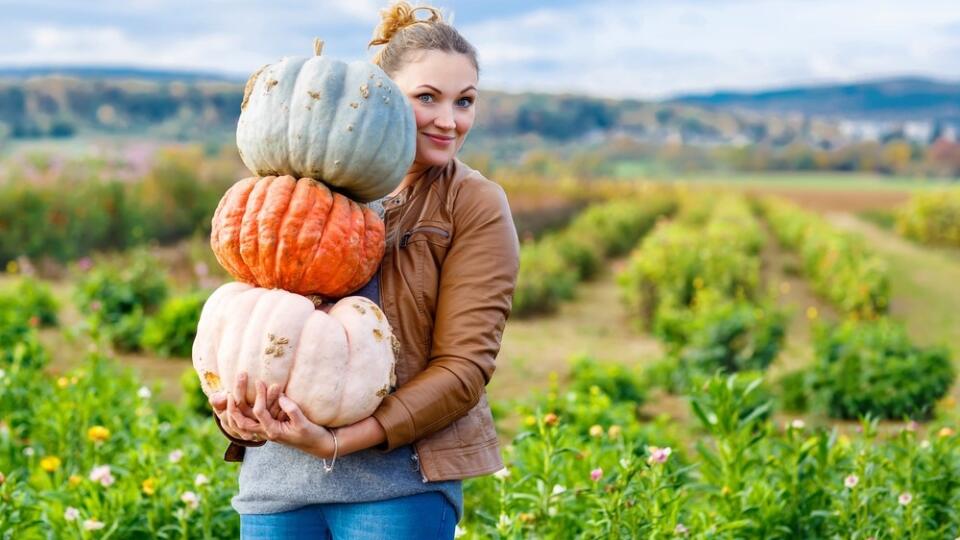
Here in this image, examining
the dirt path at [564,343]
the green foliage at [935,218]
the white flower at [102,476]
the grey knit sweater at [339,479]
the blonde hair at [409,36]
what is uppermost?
the blonde hair at [409,36]

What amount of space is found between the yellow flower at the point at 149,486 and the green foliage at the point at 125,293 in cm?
542

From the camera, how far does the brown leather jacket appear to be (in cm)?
199

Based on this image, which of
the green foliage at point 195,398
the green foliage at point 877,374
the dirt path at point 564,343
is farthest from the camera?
the dirt path at point 564,343

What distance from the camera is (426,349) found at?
2088 mm

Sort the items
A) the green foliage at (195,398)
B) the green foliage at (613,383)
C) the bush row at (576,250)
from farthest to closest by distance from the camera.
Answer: the bush row at (576,250)
the green foliage at (613,383)
the green foliage at (195,398)

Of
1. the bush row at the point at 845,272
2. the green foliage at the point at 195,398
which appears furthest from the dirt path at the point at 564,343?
the bush row at the point at 845,272

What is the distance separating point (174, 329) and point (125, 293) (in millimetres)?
1255

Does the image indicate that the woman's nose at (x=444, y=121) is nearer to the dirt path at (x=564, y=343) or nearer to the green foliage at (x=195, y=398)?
the green foliage at (x=195, y=398)

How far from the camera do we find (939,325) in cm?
1267

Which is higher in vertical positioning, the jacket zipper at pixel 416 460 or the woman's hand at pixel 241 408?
the woman's hand at pixel 241 408

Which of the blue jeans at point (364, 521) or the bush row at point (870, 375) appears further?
the bush row at point (870, 375)

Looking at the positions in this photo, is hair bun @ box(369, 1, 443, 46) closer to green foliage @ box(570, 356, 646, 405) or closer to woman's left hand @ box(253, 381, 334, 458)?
woman's left hand @ box(253, 381, 334, 458)

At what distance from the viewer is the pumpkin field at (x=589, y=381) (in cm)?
340

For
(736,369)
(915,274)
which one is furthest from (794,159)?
(736,369)
